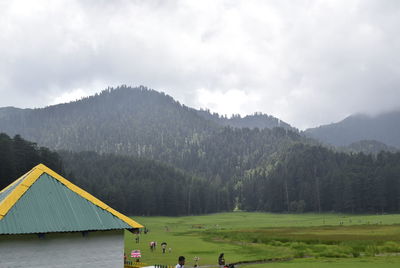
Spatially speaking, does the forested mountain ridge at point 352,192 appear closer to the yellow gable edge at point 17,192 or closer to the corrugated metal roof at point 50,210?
the corrugated metal roof at point 50,210

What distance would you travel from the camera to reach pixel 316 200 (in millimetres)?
181250

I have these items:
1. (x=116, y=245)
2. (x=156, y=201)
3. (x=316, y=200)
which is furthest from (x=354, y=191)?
(x=116, y=245)

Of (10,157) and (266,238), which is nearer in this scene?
(266,238)

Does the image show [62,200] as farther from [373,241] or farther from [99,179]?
[99,179]

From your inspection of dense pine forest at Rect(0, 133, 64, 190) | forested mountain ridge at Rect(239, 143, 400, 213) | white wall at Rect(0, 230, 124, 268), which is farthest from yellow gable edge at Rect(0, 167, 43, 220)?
forested mountain ridge at Rect(239, 143, 400, 213)

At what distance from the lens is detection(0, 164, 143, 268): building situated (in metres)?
18.6

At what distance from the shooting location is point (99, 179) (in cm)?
19912

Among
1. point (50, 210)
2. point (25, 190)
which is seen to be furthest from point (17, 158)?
point (50, 210)

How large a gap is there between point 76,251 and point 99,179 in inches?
7268

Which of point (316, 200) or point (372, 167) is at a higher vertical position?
point (372, 167)

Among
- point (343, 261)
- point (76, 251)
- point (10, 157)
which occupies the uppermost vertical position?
point (10, 157)

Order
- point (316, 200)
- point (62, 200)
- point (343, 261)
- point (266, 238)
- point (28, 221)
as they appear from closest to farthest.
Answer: point (28, 221) < point (62, 200) < point (343, 261) < point (266, 238) < point (316, 200)

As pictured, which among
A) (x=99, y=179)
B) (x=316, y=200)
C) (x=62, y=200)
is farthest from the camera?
(x=99, y=179)

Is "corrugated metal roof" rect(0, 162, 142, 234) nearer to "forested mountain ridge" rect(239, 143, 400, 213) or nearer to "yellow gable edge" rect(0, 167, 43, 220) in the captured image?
"yellow gable edge" rect(0, 167, 43, 220)
